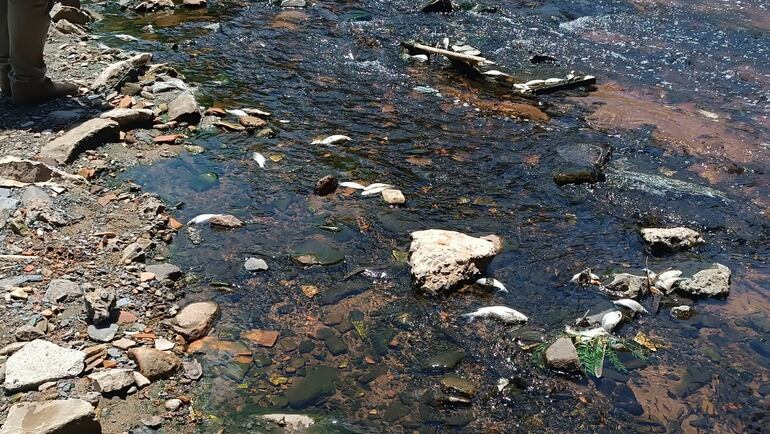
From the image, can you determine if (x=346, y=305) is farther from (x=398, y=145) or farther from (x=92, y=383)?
(x=398, y=145)

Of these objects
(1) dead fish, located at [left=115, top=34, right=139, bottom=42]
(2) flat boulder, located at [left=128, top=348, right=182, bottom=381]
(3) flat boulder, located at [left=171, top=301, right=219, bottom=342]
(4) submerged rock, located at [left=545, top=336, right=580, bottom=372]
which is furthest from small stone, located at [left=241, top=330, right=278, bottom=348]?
(1) dead fish, located at [left=115, top=34, right=139, bottom=42]

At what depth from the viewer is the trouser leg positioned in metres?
5.64

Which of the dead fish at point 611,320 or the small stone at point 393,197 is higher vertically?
the dead fish at point 611,320

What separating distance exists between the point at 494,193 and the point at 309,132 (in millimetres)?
1915

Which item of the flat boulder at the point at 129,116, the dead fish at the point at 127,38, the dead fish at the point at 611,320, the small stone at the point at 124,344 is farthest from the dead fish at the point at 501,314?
the dead fish at the point at 127,38

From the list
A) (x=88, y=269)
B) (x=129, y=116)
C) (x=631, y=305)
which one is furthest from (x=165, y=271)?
(x=631, y=305)

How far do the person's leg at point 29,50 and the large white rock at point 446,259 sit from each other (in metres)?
3.70

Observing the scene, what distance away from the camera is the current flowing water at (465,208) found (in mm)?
3744

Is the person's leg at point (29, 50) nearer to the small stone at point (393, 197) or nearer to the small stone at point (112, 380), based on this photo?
the small stone at point (393, 197)

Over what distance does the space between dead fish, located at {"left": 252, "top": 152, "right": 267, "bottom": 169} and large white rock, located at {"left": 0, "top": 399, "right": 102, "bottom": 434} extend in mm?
3037

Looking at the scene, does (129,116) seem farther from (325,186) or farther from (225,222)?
(325,186)

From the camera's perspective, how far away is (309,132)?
21.4ft

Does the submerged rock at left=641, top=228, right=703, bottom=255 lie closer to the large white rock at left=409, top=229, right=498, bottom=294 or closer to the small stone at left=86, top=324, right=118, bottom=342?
the large white rock at left=409, top=229, right=498, bottom=294

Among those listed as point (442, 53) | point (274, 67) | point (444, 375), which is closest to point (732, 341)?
point (444, 375)
